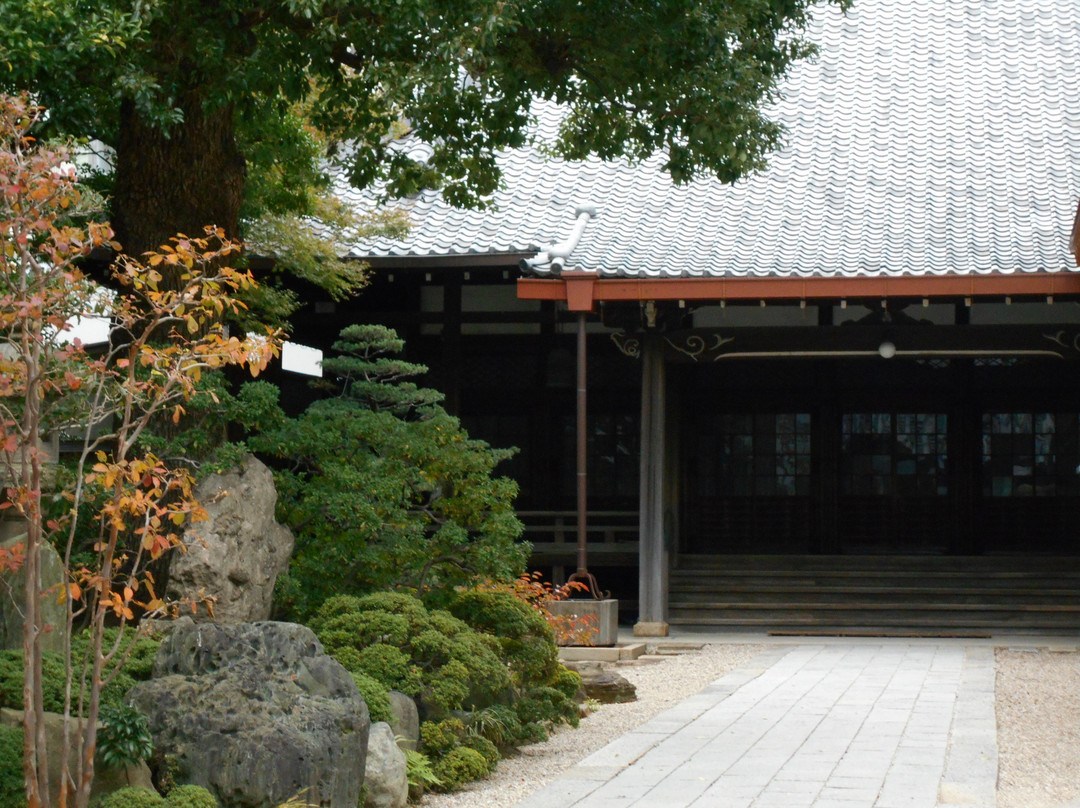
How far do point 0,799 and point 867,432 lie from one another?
1370 centimetres

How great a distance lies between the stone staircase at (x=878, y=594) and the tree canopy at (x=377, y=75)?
7.18 m

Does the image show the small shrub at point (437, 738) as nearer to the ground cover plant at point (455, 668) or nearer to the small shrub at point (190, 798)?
the ground cover plant at point (455, 668)

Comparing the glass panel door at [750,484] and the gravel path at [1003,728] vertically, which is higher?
the glass panel door at [750,484]

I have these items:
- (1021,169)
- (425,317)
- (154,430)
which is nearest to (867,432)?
(1021,169)

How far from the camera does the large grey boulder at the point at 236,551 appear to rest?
739cm

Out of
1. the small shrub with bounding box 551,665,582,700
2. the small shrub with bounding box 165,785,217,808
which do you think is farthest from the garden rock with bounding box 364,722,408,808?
the small shrub with bounding box 551,665,582,700

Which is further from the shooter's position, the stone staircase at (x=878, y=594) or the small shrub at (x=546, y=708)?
the stone staircase at (x=878, y=594)

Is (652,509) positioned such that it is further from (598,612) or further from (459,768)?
(459,768)

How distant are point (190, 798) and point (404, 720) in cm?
182

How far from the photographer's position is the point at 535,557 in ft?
50.5

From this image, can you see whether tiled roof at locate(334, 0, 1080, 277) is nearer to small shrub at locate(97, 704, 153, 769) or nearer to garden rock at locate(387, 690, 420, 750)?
garden rock at locate(387, 690, 420, 750)

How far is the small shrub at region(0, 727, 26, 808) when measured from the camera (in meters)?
5.03

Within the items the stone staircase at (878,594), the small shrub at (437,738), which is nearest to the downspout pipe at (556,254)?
the stone staircase at (878,594)

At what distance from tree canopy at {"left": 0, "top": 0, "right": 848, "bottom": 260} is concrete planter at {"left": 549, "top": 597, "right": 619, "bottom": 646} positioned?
5.01m
